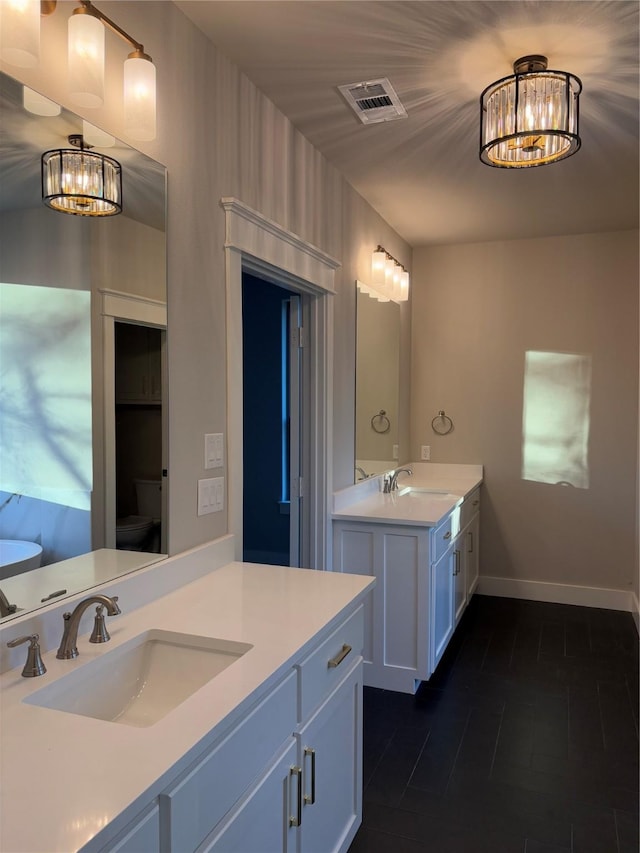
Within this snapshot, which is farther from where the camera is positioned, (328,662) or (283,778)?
(328,662)

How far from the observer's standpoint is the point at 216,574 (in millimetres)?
2070

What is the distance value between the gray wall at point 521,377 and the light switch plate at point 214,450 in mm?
2855

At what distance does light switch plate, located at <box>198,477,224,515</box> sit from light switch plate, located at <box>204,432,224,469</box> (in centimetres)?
5

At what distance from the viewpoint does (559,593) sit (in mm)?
4473

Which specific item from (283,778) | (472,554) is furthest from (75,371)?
(472,554)

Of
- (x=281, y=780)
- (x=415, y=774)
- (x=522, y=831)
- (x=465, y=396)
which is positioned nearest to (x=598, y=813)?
(x=522, y=831)

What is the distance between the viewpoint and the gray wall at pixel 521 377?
4.31m

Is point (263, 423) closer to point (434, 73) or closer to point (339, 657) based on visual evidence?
point (434, 73)

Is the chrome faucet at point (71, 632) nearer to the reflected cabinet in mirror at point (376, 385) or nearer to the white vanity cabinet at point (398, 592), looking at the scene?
the white vanity cabinet at point (398, 592)

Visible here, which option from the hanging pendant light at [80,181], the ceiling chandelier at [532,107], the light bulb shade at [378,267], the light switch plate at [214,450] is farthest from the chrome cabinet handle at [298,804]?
the light bulb shade at [378,267]

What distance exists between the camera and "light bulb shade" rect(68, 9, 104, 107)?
1.43 metres

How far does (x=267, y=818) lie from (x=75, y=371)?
110cm

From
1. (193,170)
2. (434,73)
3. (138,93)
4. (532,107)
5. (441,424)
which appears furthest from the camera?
(441,424)

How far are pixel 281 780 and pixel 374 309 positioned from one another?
2.90 m
